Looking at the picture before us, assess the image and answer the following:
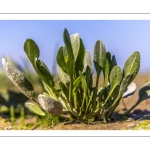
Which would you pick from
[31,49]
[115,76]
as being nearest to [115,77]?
[115,76]

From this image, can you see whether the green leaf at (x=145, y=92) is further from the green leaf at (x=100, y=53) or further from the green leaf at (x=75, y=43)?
the green leaf at (x=75, y=43)

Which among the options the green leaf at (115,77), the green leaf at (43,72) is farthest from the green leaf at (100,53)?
the green leaf at (43,72)

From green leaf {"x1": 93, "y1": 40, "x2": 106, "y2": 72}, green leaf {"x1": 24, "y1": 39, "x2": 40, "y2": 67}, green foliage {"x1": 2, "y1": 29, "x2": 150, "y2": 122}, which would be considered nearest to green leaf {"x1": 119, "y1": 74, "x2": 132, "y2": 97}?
green foliage {"x1": 2, "y1": 29, "x2": 150, "y2": 122}

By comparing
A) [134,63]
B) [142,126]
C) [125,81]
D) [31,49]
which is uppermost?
[31,49]

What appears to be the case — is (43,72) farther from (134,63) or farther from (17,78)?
(134,63)

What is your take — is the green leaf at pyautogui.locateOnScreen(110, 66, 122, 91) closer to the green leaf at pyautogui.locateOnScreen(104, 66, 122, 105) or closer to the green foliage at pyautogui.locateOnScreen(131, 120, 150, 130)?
the green leaf at pyautogui.locateOnScreen(104, 66, 122, 105)
